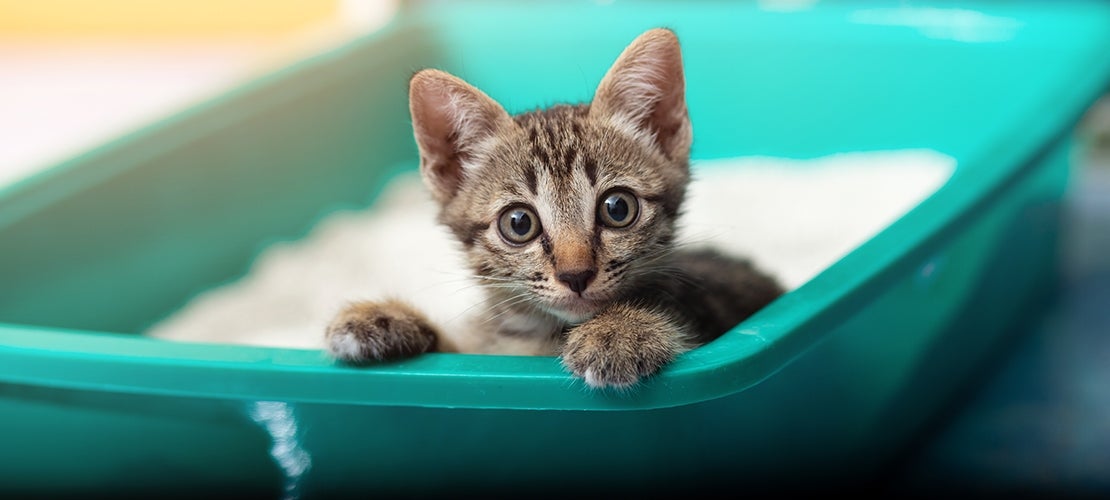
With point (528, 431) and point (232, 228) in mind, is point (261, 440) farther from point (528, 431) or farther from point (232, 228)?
point (232, 228)

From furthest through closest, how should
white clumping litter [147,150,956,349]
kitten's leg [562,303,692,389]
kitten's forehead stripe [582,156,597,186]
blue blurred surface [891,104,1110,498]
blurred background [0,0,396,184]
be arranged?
blurred background [0,0,396,184] < white clumping litter [147,150,956,349] < blue blurred surface [891,104,1110,498] < kitten's forehead stripe [582,156,597,186] < kitten's leg [562,303,692,389]

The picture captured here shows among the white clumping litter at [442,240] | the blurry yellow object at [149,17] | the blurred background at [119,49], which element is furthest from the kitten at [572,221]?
the blurry yellow object at [149,17]

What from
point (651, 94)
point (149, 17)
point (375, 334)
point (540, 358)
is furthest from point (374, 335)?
point (149, 17)

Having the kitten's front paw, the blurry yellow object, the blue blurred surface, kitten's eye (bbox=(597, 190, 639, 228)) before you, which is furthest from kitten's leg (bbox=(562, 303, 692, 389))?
the blurry yellow object

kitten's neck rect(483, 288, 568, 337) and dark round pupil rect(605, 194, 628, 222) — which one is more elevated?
dark round pupil rect(605, 194, 628, 222)

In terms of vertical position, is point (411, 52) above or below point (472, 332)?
above

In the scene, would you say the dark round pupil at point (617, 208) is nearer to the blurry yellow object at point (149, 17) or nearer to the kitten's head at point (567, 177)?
the kitten's head at point (567, 177)

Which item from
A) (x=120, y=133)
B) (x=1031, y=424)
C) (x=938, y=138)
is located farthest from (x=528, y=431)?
(x=938, y=138)

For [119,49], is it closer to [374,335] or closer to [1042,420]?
[374,335]

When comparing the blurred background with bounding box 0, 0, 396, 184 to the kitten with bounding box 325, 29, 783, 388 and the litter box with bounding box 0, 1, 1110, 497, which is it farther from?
the kitten with bounding box 325, 29, 783, 388
